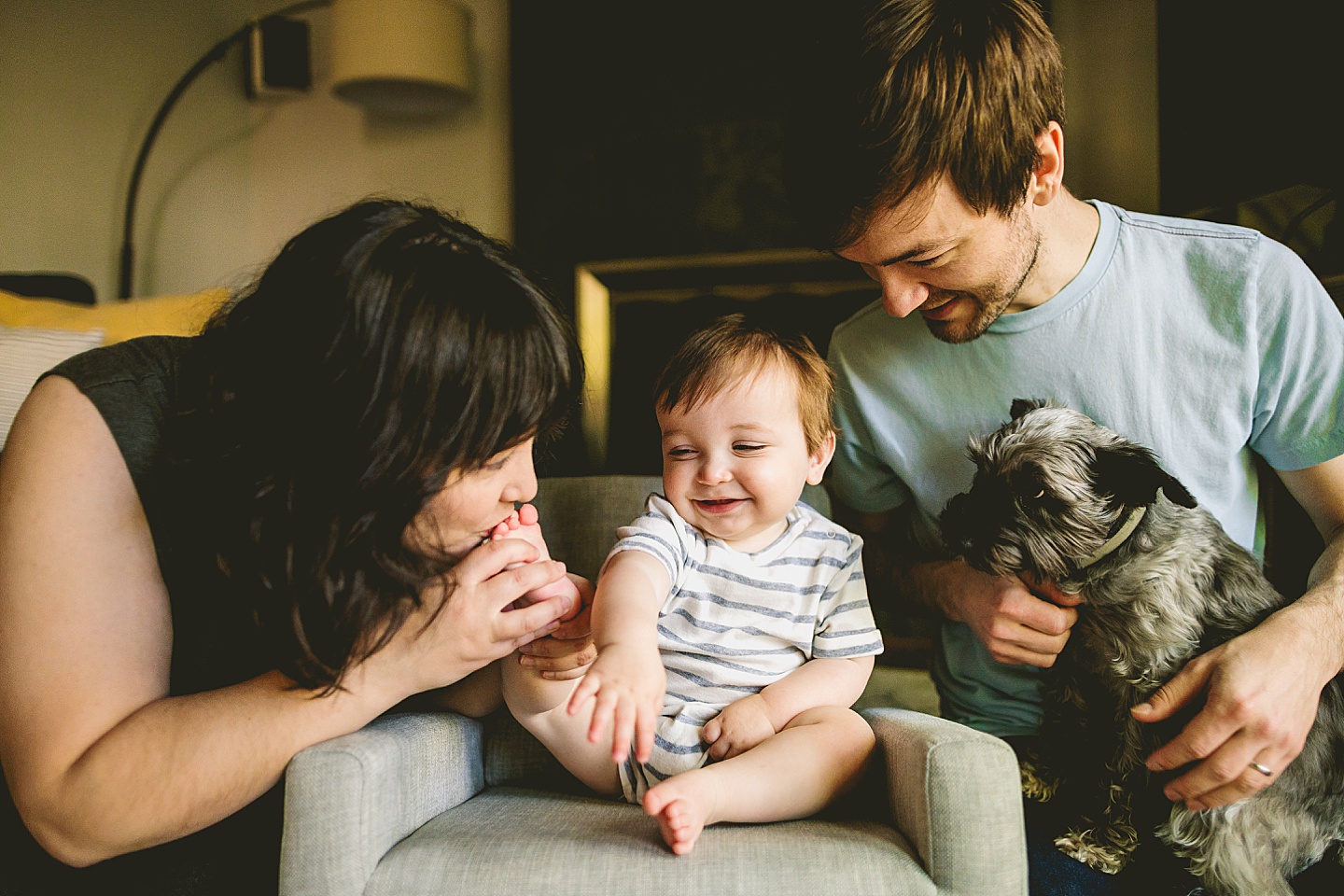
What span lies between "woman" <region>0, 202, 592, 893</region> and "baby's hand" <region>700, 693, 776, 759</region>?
0.29 m

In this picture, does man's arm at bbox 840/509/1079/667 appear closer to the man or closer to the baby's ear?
the man

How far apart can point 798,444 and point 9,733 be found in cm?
97

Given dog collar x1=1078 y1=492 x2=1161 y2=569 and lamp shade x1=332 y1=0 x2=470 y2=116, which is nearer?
dog collar x1=1078 y1=492 x2=1161 y2=569

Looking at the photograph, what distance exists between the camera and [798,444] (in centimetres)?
126

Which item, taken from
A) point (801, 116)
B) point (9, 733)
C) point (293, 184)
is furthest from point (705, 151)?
point (9, 733)

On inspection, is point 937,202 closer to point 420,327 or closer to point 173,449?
point 420,327

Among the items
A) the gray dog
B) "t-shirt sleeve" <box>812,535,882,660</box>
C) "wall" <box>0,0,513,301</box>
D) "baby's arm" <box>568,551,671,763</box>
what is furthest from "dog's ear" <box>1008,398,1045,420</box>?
"wall" <box>0,0,513,301</box>

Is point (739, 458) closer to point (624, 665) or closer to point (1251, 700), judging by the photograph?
point (624, 665)

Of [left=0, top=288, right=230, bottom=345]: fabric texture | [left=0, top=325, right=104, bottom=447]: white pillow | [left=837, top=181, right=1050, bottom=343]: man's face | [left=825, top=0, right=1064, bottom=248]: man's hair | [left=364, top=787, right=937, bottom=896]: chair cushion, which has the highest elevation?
[left=825, top=0, right=1064, bottom=248]: man's hair

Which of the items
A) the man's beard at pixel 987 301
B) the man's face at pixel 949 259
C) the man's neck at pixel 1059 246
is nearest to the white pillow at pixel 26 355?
the man's face at pixel 949 259

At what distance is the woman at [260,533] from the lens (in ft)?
2.82

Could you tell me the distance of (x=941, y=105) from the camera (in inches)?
44.6

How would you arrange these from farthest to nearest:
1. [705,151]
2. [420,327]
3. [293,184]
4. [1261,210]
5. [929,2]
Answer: [293,184] < [705,151] < [1261,210] < [929,2] < [420,327]

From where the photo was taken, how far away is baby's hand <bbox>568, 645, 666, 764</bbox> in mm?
839
